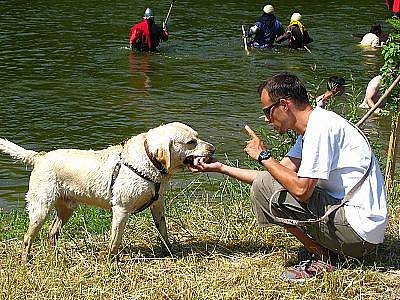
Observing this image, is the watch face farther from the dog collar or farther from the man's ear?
the dog collar

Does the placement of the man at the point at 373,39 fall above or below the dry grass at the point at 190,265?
below

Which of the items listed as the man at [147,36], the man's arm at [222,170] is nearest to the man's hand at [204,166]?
the man's arm at [222,170]

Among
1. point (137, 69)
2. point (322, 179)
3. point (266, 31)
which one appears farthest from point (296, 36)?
point (322, 179)

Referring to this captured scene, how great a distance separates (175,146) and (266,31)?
51.6 feet

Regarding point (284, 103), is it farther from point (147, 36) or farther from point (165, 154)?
point (147, 36)

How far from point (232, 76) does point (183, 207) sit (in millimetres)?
10477

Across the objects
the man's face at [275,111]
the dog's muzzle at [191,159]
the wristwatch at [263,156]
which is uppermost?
the man's face at [275,111]

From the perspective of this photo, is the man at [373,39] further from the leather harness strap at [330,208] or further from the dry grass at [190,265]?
the leather harness strap at [330,208]

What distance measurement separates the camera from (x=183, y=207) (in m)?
6.92

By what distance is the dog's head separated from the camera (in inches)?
211

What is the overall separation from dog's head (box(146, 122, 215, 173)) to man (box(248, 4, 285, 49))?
15.3 meters

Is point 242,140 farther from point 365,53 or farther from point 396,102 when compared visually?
point 365,53

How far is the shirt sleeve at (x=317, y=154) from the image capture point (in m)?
4.67

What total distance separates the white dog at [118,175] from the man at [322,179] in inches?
24.9
